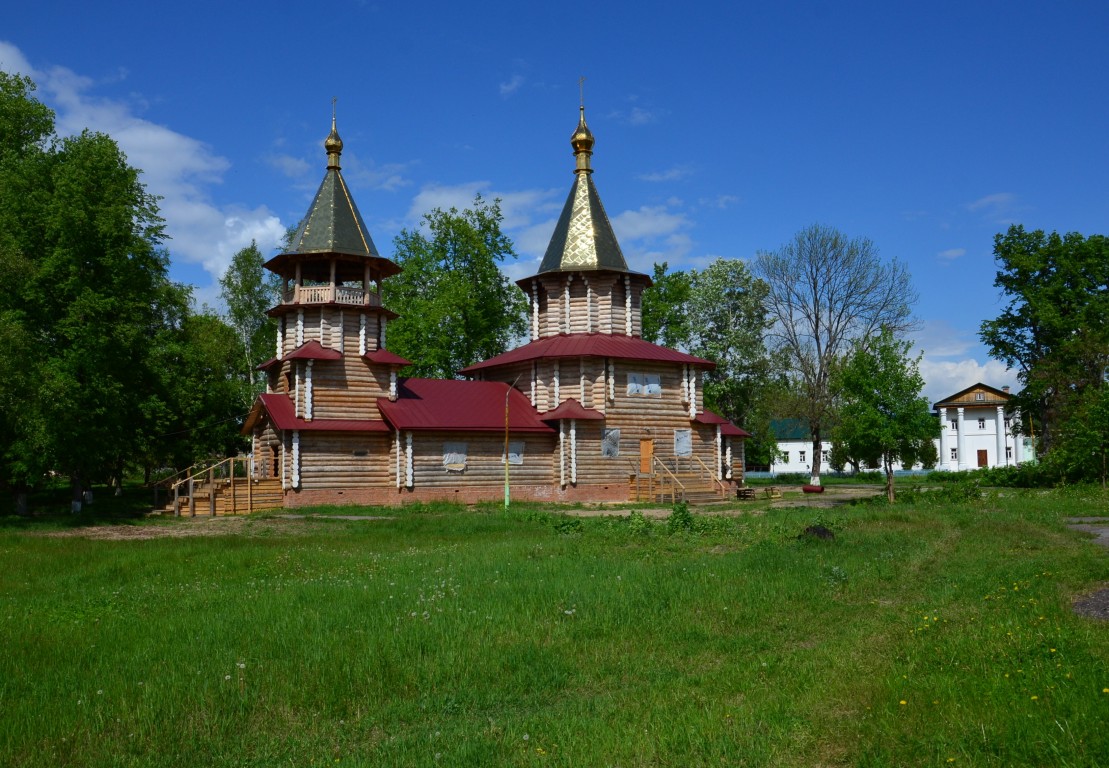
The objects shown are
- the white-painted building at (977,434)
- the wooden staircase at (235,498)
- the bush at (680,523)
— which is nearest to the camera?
the bush at (680,523)

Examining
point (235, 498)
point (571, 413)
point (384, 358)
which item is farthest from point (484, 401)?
point (235, 498)

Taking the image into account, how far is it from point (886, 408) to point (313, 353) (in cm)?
2093

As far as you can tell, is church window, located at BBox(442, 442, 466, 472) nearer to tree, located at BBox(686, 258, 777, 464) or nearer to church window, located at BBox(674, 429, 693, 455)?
church window, located at BBox(674, 429, 693, 455)

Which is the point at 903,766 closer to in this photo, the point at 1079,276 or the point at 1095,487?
the point at 1095,487

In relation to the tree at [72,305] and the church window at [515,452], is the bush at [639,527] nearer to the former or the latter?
the church window at [515,452]

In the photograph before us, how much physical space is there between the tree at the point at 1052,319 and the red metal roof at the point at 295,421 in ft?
106

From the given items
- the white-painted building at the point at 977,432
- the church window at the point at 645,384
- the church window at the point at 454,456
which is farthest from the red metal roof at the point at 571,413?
the white-painted building at the point at 977,432

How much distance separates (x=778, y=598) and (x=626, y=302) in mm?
29282

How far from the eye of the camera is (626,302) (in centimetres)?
3934

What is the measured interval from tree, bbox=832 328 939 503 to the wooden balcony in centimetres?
1868

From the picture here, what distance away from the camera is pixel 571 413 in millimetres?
34688

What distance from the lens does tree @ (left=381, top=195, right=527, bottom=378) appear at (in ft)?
152

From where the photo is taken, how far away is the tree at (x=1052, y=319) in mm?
41312

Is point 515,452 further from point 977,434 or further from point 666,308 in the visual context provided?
point 977,434
